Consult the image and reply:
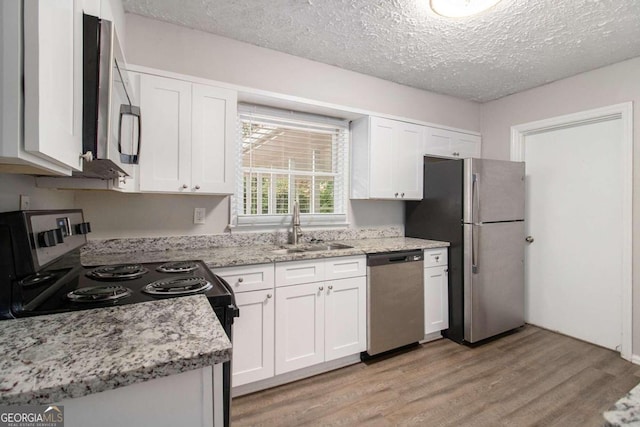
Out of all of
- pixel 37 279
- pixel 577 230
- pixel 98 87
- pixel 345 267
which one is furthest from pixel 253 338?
pixel 577 230

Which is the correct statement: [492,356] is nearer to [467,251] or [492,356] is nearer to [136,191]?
[467,251]

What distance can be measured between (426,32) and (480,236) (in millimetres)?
1739

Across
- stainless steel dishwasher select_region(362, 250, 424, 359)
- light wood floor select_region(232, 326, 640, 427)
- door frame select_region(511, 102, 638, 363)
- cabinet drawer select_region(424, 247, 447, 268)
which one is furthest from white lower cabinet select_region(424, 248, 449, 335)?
door frame select_region(511, 102, 638, 363)

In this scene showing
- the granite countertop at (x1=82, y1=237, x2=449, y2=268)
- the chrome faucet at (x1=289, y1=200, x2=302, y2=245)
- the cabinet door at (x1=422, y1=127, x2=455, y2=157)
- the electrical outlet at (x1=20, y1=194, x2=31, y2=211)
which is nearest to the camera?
the electrical outlet at (x1=20, y1=194, x2=31, y2=211)

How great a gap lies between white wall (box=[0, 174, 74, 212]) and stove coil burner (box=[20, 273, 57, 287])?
0.28 metres

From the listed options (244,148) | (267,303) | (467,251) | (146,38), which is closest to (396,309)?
(467,251)

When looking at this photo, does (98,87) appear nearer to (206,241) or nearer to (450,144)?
(206,241)

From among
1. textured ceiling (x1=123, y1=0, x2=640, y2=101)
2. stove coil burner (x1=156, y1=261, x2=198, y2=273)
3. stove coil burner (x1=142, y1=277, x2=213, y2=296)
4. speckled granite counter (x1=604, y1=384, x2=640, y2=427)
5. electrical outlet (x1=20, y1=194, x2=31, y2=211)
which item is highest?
textured ceiling (x1=123, y1=0, x2=640, y2=101)

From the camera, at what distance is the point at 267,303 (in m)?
2.04

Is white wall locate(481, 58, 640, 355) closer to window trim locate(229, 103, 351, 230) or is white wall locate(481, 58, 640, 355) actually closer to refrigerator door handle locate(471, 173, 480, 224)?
refrigerator door handle locate(471, 173, 480, 224)

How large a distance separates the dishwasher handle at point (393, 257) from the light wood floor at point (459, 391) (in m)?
0.80

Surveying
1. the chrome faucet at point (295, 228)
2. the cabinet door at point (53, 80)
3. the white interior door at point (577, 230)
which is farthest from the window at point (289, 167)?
the white interior door at point (577, 230)

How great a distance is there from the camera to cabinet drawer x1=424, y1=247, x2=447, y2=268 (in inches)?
109

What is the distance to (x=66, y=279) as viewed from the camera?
130 centimetres
